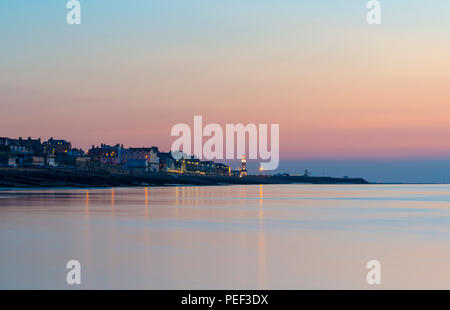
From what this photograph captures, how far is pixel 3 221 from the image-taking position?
29.4m

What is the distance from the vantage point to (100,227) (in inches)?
1089

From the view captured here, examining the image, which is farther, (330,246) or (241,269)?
(330,246)

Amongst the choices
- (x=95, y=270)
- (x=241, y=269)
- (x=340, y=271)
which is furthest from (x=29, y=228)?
(x=340, y=271)

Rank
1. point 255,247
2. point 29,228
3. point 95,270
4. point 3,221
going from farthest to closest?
point 3,221, point 29,228, point 255,247, point 95,270

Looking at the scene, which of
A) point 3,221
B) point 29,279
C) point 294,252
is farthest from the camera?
point 3,221

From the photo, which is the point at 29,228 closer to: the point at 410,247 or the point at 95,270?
the point at 95,270
